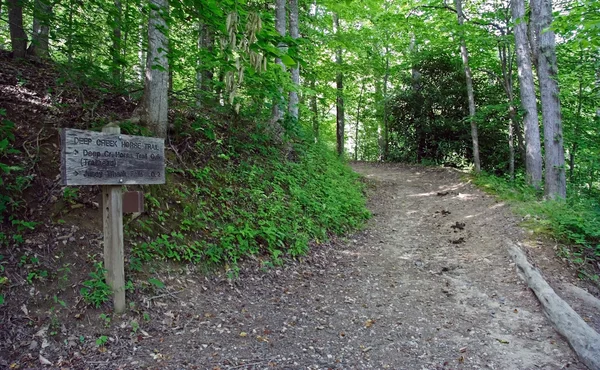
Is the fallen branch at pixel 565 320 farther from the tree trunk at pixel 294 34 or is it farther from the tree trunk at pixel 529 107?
the tree trunk at pixel 294 34

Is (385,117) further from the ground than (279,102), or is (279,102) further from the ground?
(385,117)

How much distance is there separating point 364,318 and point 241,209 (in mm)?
2792

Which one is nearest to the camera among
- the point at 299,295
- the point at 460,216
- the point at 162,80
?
the point at 299,295

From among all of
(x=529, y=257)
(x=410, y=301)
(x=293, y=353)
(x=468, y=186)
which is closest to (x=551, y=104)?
(x=468, y=186)

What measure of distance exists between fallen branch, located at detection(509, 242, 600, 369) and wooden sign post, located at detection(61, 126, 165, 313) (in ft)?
16.4

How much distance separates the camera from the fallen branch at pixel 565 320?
3648mm

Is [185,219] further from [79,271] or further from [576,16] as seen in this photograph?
[576,16]

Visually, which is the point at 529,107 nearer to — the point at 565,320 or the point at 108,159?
the point at 565,320

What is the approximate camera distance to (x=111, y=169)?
3.58 metres

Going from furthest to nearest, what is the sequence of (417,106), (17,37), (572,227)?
(417,106) → (17,37) → (572,227)

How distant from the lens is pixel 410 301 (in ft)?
16.9

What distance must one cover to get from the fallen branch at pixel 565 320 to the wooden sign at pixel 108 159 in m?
5.11

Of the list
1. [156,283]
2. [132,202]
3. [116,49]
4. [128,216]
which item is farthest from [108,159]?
[116,49]

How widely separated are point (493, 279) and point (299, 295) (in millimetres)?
3336
